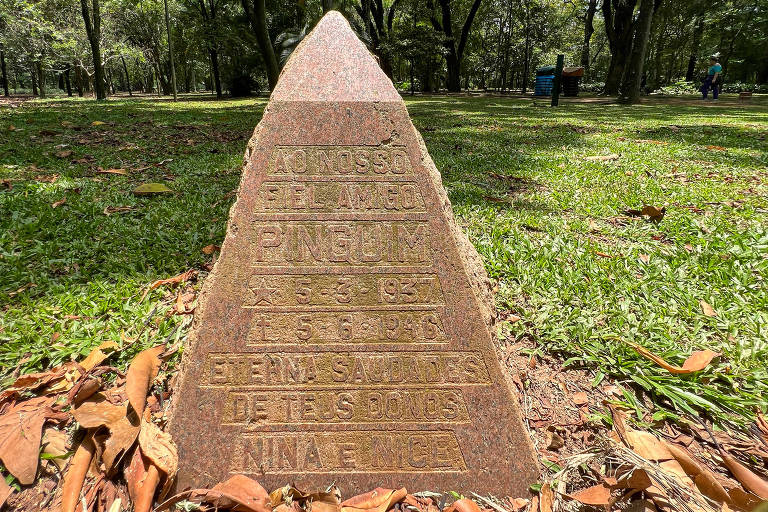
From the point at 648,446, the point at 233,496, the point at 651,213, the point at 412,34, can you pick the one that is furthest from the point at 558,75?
the point at 233,496

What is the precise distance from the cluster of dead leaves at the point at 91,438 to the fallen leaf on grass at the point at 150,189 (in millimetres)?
2380

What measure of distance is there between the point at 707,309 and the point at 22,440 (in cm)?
299

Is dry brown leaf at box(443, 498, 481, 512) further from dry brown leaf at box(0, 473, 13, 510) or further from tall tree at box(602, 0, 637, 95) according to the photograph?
tall tree at box(602, 0, 637, 95)

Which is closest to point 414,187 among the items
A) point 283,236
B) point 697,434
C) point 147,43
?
point 283,236

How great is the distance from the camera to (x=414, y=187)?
1.41m

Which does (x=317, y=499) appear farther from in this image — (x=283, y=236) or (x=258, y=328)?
(x=283, y=236)

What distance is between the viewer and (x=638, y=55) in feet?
39.4

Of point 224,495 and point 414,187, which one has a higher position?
point 414,187

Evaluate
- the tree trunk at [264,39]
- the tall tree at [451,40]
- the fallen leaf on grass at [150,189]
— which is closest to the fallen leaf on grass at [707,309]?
the fallen leaf on grass at [150,189]

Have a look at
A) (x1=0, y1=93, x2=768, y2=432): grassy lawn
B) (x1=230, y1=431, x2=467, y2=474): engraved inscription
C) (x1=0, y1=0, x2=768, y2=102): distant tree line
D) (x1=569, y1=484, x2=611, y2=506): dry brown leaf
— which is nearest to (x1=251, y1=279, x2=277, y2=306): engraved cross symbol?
(x1=230, y1=431, x2=467, y2=474): engraved inscription

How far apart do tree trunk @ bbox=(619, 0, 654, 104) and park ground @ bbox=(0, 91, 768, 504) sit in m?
7.95

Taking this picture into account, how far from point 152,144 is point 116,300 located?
4.22 meters

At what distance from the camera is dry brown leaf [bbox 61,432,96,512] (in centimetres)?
126

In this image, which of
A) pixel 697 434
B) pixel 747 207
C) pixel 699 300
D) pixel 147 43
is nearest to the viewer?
pixel 697 434
